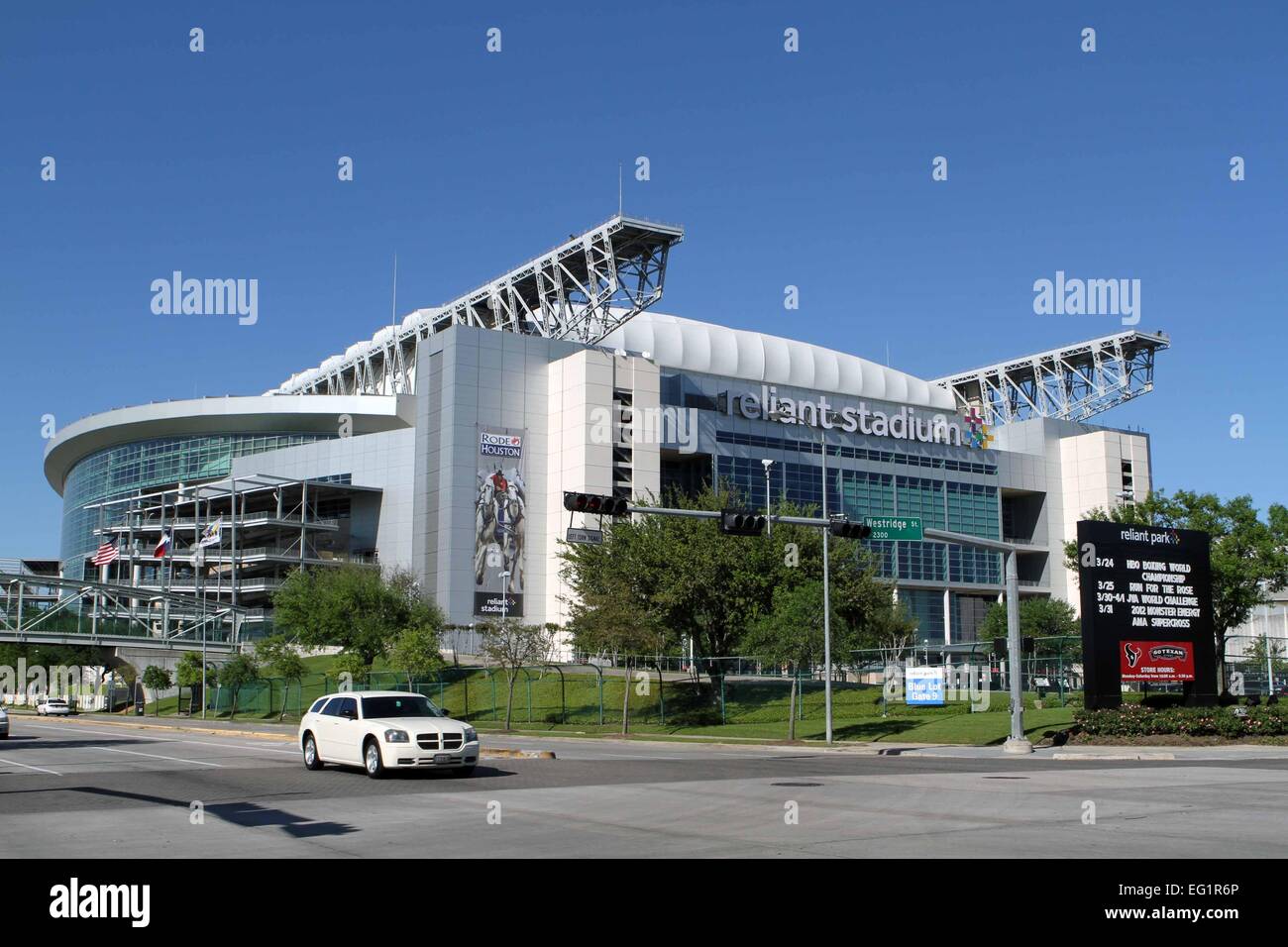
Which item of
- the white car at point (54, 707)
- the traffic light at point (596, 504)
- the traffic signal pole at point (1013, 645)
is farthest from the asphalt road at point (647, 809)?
the white car at point (54, 707)

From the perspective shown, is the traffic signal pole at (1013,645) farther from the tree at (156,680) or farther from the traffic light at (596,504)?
the tree at (156,680)

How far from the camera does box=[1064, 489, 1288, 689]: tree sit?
178 ft

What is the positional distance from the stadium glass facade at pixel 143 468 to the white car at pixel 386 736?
291 feet

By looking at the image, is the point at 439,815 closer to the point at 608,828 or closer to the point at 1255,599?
the point at 608,828

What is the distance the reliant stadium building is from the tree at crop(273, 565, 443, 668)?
738 inches

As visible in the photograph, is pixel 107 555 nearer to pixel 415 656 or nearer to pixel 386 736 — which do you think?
pixel 415 656

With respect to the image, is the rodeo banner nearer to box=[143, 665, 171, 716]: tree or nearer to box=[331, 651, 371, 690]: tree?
box=[143, 665, 171, 716]: tree

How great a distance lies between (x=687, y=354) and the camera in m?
110

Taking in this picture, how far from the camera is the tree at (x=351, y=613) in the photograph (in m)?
61.3

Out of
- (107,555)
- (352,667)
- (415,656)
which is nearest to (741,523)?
(415,656)

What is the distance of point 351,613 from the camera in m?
62.0

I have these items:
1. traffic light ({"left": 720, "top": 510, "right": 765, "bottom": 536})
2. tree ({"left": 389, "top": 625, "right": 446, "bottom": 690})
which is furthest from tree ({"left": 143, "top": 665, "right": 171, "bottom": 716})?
traffic light ({"left": 720, "top": 510, "right": 765, "bottom": 536})

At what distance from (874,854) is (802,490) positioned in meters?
88.7
